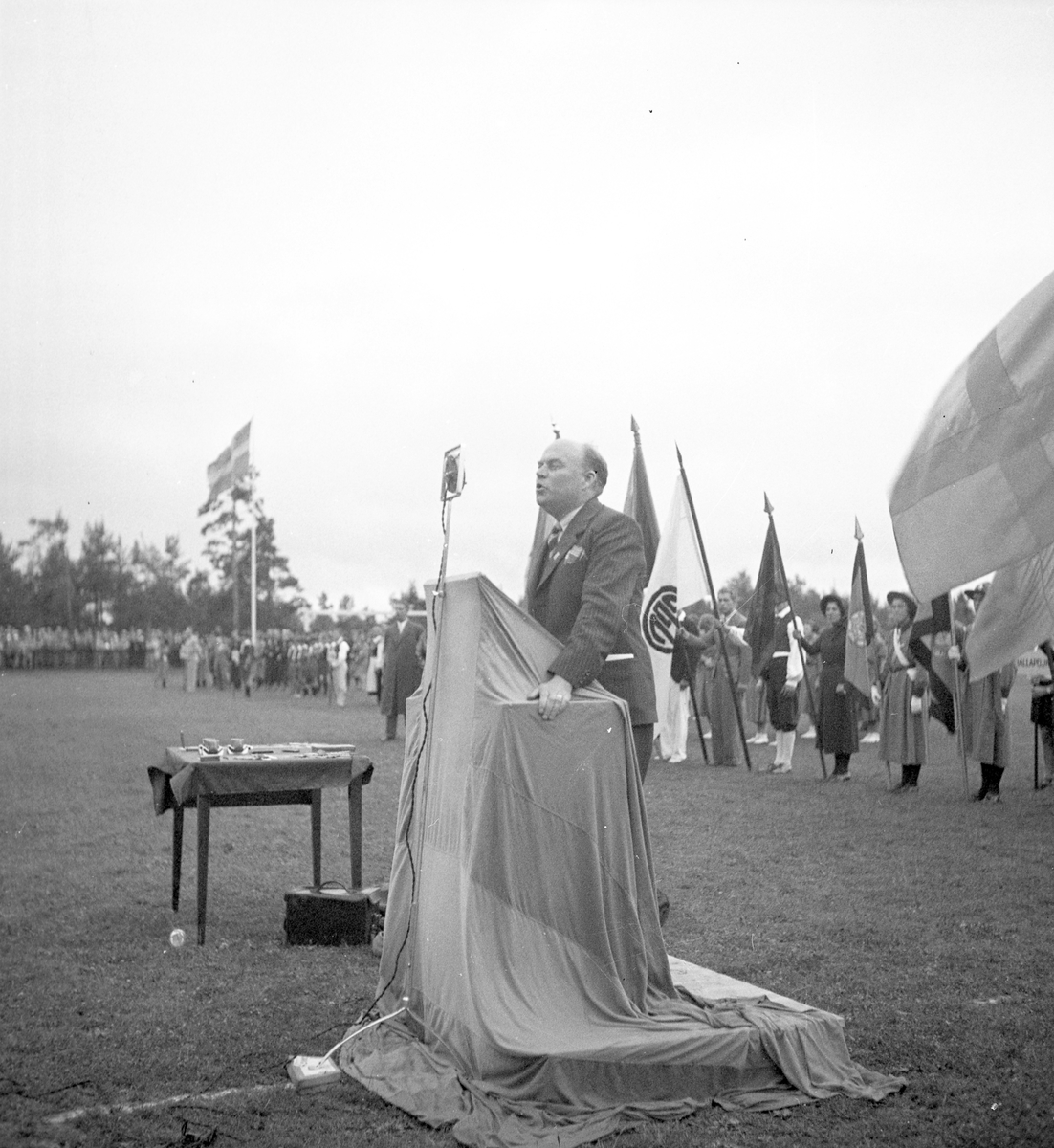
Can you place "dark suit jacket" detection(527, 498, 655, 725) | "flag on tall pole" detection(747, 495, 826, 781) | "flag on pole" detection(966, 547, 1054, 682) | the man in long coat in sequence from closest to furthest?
"dark suit jacket" detection(527, 498, 655, 725) < "flag on pole" detection(966, 547, 1054, 682) < "flag on tall pole" detection(747, 495, 826, 781) < the man in long coat

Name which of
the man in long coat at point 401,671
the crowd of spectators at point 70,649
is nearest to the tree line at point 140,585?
the crowd of spectators at point 70,649

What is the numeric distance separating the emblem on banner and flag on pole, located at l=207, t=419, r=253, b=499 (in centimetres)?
2425

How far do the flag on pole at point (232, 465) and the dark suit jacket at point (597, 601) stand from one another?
32914mm

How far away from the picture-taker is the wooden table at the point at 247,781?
598cm

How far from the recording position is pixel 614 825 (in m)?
4.29

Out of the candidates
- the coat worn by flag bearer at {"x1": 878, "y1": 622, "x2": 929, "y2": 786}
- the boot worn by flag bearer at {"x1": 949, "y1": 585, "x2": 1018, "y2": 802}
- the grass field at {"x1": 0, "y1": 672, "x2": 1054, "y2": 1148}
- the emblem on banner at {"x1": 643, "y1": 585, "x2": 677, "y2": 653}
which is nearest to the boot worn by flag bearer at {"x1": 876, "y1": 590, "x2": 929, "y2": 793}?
the coat worn by flag bearer at {"x1": 878, "y1": 622, "x2": 929, "y2": 786}

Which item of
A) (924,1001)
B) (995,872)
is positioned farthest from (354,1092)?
(995,872)

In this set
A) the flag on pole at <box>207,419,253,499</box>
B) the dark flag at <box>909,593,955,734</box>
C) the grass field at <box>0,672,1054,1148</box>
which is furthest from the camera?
the flag on pole at <box>207,419,253,499</box>

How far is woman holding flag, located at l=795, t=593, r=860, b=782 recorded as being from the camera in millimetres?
14164

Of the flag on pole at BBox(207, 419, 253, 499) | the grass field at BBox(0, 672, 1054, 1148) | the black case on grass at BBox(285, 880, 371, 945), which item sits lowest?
the grass field at BBox(0, 672, 1054, 1148)

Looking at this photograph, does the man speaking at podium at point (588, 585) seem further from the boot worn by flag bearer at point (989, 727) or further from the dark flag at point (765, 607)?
the dark flag at point (765, 607)

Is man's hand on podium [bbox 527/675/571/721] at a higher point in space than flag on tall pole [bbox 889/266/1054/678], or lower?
lower

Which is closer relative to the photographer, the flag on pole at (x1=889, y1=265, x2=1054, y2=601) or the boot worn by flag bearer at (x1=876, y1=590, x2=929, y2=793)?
the flag on pole at (x1=889, y1=265, x2=1054, y2=601)

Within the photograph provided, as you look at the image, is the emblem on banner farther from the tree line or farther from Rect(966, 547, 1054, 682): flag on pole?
the tree line
